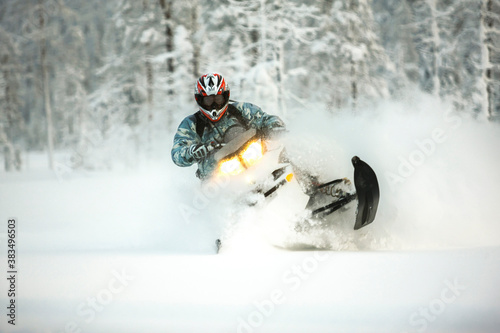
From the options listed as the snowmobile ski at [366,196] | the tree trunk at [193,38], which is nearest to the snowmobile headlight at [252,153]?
the snowmobile ski at [366,196]

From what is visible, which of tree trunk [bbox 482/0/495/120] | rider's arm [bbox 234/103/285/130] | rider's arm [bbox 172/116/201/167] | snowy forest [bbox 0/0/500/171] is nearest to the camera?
rider's arm [bbox 172/116/201/167]

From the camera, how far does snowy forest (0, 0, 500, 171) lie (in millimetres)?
16734

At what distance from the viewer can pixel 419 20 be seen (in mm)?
22422

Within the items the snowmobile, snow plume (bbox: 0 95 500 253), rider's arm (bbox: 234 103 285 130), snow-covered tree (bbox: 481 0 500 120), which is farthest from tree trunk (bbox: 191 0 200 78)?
snow-covered tree (bbox: 481 0 500 120)

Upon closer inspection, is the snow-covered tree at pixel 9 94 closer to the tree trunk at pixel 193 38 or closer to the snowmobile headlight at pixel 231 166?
the tree trunk at pixel 193 38

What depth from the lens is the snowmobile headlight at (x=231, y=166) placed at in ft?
17.1

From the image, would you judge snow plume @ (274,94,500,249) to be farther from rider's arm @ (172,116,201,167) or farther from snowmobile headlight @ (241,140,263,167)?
rider's arm @ (172,116,201,167)

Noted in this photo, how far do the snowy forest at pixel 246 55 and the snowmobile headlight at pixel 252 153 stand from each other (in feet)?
35.9

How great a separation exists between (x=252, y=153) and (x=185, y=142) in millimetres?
1032

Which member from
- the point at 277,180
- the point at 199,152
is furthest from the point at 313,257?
the point at 199,152

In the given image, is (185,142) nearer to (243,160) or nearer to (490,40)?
(243,160)

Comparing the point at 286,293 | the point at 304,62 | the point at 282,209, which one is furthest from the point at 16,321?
the point at 304,62

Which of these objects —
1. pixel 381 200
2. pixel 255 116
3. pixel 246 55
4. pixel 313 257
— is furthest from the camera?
pixel 246 55

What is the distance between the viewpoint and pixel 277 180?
5.43 m
